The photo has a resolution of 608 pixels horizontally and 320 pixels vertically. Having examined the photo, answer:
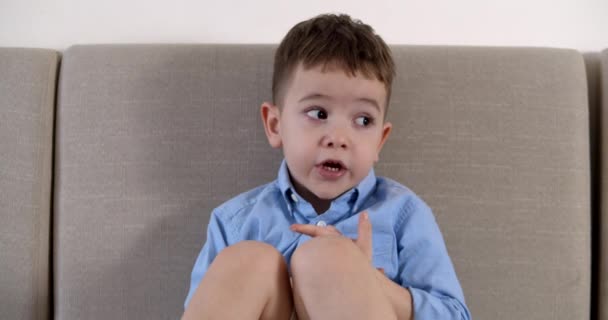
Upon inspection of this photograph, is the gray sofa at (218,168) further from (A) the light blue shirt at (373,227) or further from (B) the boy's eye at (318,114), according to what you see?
(B) the boy's eye at (318,114)

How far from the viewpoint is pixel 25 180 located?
117 cm

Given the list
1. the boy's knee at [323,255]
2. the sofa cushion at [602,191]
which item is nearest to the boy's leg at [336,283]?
the boy's knee at [323,255]

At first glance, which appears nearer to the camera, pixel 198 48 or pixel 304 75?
pixel 304 75

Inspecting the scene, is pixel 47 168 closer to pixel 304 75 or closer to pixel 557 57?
pixel 304 75

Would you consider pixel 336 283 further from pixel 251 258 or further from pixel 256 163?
pixel 256 163

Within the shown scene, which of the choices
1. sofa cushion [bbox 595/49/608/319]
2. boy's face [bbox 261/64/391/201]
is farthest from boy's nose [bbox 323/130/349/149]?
sofa cushion [bbox 595/49/608/319]

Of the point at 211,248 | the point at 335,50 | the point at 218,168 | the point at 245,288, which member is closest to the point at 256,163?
the point at 218,168

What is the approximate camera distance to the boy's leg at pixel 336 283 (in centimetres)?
74

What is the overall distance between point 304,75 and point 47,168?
0.60 meters

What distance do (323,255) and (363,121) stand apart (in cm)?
29

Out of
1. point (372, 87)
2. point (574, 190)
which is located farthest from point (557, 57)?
point (372, 87)

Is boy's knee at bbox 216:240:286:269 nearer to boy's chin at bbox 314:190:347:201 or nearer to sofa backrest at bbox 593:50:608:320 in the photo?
boy's chin at bbox 314:190:347:201

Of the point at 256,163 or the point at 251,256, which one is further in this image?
the point at 256,163

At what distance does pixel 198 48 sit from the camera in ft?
3.92
